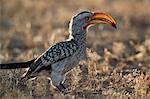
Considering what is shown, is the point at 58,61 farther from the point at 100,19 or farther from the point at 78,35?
the point at 100,19

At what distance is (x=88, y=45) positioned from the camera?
56.7 ft

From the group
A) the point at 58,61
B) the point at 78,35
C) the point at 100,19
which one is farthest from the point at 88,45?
the point at 58,61

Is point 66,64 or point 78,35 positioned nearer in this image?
point 66,64

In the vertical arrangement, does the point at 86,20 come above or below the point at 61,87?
above

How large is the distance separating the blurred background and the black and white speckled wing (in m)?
0.48

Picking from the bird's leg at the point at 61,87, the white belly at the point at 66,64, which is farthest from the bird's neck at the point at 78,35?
the bird's leg at the point at 61,87

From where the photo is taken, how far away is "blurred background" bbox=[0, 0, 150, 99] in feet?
38.4

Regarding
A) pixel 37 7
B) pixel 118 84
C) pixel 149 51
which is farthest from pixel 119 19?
pixel 118 84

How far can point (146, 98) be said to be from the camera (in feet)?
36.6

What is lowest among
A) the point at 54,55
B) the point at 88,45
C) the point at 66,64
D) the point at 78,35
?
the point at 66,64

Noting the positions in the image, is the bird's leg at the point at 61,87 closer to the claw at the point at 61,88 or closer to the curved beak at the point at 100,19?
the claw at the point at 61,88

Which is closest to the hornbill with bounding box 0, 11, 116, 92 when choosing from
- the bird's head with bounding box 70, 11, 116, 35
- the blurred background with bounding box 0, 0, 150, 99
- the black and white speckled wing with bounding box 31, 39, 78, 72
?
the black and white speckled wing with bounding box 31, 39, 78, 72

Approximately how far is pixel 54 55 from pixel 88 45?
5939 mm

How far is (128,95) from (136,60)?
387cm
